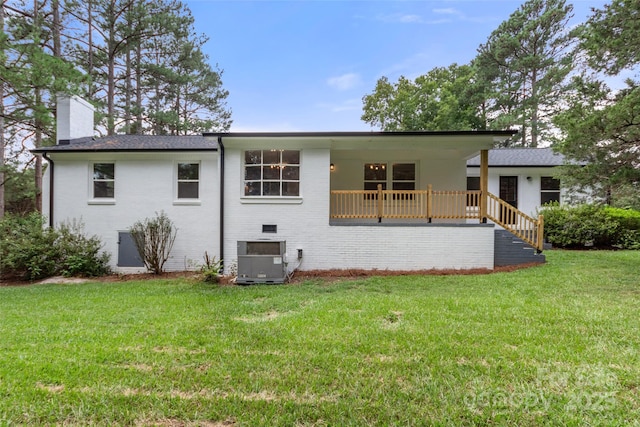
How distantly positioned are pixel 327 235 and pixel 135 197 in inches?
256

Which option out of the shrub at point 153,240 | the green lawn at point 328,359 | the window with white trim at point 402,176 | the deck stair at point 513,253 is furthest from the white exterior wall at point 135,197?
the deck stair at point 513,253

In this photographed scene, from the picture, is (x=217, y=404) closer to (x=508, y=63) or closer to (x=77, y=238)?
(x=77, y=238)

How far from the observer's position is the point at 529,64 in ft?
75.0

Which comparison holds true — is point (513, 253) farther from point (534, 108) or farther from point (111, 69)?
point (111, 69)

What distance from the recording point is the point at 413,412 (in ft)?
7.94

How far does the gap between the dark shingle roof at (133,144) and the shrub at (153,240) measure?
240 centimetres

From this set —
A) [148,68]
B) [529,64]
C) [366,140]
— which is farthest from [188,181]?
[529,64]

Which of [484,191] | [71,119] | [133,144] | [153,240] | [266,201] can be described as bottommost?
[153,240]

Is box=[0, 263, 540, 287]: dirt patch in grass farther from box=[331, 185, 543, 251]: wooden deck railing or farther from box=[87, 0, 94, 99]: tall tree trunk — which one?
box=[87, 0, 94, 99]: tall tree trunk

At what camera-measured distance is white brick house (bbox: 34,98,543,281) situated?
29.2 feet

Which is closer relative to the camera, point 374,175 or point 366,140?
point 366,140

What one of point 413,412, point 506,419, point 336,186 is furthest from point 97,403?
point 336,186

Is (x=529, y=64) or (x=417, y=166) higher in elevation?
(x=529, y=64)

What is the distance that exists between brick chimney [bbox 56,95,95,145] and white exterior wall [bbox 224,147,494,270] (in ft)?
21.7
